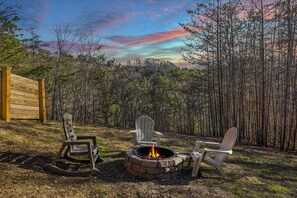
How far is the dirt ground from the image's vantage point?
2.69 m

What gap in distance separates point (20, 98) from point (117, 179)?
417 centimetres

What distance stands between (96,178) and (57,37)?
36.0ft

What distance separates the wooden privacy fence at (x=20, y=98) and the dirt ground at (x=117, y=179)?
80 cm

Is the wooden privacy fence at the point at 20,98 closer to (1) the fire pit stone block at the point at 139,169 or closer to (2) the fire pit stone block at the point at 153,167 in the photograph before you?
(2) the fire pit stone block at the point at 153,167

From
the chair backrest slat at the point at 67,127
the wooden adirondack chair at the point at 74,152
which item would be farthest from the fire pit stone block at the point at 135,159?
the chair backrest slat at the point at 67,127

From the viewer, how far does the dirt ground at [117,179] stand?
8.81 feet

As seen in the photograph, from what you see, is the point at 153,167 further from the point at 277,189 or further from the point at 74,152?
the point at 277,189

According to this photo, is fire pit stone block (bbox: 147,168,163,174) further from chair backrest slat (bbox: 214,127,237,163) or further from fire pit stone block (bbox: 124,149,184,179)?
chair backrest slat (bbox: 214,127,237,163)

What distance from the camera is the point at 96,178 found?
3123 mm

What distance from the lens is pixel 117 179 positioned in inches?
125

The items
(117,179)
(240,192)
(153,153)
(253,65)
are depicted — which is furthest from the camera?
(253,65)

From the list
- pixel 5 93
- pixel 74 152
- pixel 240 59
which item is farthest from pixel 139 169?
pixel 240 59

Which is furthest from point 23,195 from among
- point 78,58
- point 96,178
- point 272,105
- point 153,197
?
point 78,58

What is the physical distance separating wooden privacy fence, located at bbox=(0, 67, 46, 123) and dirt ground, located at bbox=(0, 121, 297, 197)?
2.63 ft
